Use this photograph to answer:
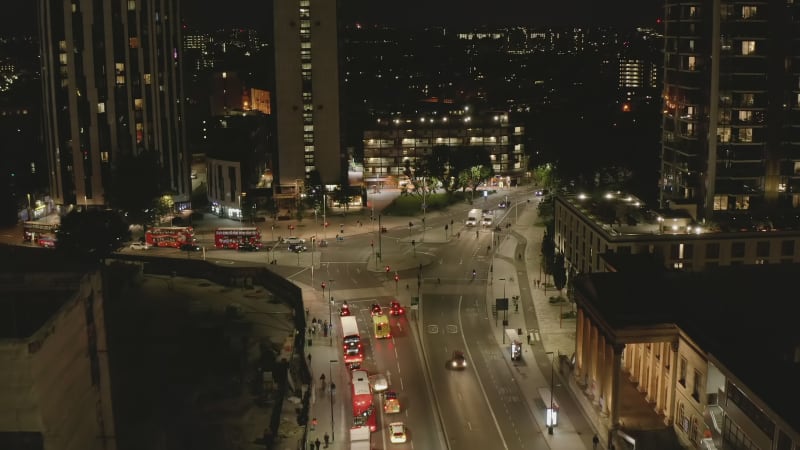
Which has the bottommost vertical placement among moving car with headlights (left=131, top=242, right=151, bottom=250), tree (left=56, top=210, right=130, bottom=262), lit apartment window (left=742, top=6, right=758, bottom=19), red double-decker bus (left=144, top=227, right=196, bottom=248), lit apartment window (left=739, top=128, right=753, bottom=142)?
moving car with headlights (left=131, top=242, right=151, bottom=250)

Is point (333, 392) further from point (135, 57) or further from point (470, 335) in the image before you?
point (135, 57)

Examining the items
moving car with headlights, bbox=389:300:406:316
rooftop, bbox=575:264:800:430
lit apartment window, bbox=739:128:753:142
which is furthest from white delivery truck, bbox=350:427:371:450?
lit apartment window, bbox=739:128:753:142

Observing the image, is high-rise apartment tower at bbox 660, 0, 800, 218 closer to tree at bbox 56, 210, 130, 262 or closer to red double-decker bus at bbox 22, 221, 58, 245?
tree at bbox 56, 210, 130, 262

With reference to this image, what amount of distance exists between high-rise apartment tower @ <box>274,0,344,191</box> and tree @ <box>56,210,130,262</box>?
38889mm

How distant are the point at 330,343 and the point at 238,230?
39.4m

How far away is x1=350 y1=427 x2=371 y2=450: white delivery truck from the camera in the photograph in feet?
172

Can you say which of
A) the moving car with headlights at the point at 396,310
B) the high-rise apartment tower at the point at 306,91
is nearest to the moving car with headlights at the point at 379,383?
the moving car with headlights at the point at 396,310

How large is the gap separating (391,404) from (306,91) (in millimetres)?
82708

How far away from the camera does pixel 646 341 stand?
181 ft

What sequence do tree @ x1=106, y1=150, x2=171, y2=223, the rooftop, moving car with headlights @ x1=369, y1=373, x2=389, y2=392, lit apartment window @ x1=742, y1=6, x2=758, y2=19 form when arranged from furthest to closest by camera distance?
tree @ x1=106, y1=150, x2=171, y2=223, lit apartment window @ x1=742, y1=6, x2=758, y2=19, moving car with headlights @ x1=369, y1=373, x2=389, y2=392, the rooftop

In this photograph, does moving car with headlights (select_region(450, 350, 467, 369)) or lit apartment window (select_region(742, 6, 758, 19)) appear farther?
lit apartment window (select_region(742, 6, 758, 19))

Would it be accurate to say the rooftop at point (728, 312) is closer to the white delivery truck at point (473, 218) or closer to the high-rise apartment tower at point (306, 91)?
the white delivery truck at point (473, 218)

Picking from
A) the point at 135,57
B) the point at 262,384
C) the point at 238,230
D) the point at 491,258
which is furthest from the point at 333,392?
the point at 135,57

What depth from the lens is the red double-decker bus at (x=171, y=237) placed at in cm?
10906
